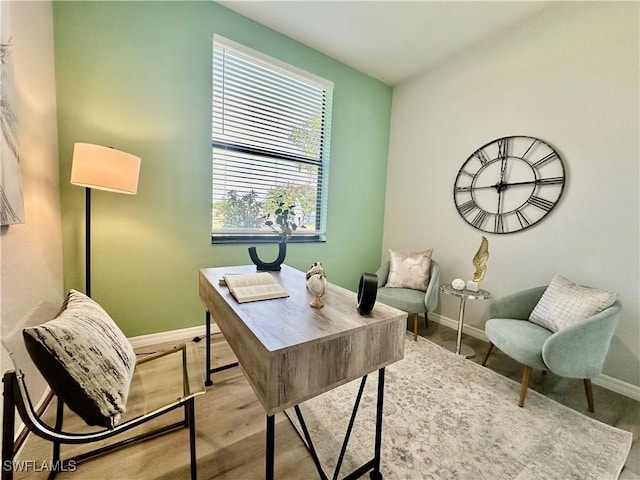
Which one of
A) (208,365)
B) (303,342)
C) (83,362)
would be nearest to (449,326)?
(208,365)

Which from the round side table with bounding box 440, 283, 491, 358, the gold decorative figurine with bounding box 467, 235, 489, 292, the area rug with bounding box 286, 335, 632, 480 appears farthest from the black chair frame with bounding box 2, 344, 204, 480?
the gold decorative figurine with bounding box 467, 235, 489, 292

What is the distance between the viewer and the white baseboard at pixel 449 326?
5.96 ft

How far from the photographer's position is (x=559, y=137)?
6.90 feet

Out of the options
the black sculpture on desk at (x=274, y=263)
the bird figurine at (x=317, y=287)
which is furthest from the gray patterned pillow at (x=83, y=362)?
the black sculpture on desk at (x=274, y=263)

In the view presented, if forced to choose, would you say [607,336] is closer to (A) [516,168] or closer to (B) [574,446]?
(B) [574,446]

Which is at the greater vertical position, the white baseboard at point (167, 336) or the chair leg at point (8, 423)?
the chair leg at point (8, 423)

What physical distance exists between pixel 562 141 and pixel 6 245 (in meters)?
3.61

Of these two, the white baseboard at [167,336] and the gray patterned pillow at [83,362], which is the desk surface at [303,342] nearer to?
the gray patterned pillow at [83,362]

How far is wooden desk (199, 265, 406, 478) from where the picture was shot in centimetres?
78

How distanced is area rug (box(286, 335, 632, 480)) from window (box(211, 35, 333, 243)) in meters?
1.73

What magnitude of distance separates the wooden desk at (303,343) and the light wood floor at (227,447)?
456 millimetres

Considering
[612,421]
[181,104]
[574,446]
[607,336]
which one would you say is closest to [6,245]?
[181,104]

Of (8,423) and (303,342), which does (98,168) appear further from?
(303,342)

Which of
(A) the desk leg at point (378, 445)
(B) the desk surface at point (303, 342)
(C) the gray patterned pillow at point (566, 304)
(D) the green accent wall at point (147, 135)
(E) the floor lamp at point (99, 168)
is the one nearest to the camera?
(B) the desk surface at point (303, 342)
